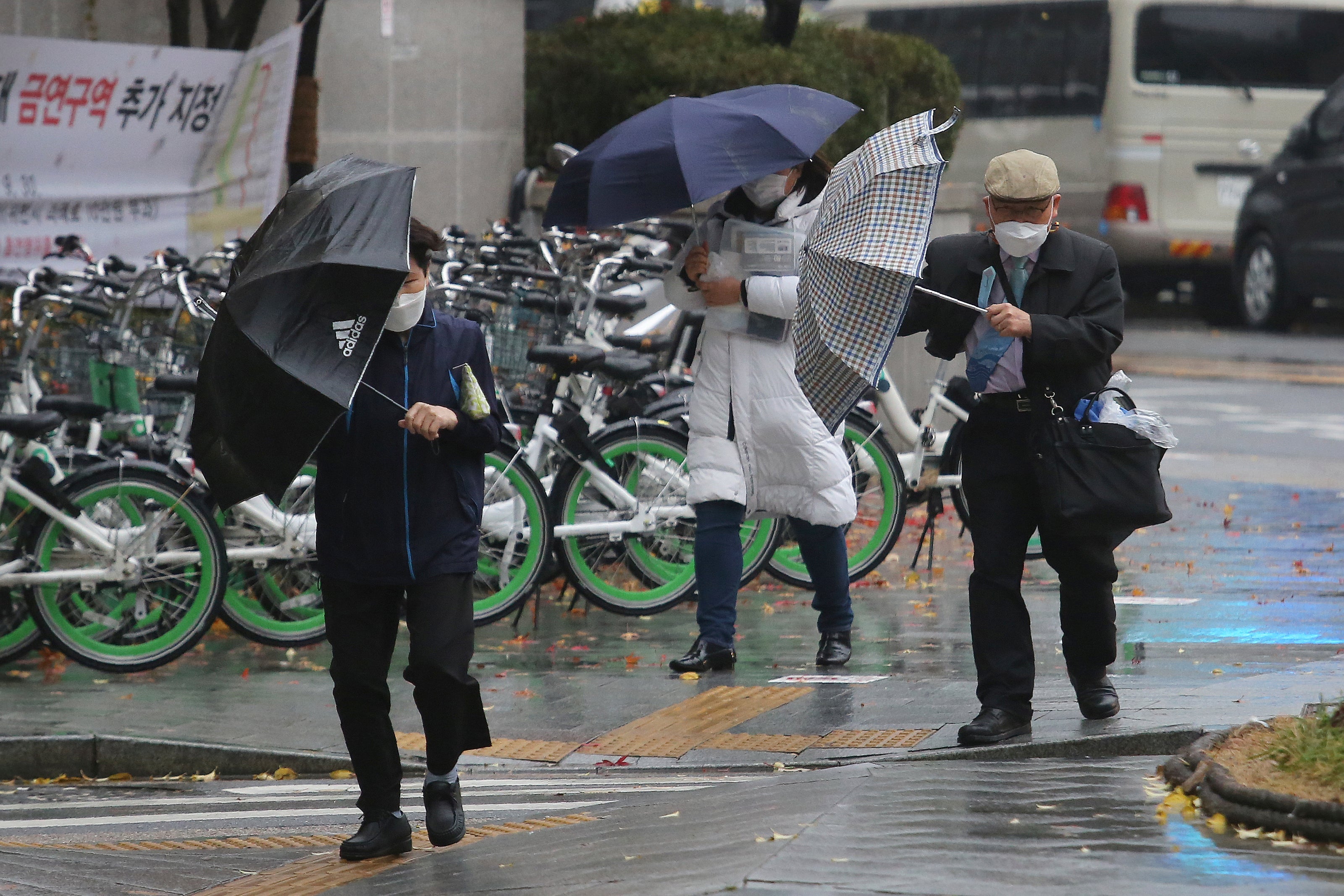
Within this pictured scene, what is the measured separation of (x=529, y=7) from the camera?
104ft

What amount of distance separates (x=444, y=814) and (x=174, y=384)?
3732mm

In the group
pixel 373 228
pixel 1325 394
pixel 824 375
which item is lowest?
pixel 1325 394

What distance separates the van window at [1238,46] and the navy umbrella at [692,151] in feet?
53.3

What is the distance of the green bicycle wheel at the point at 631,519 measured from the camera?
894 centimetres

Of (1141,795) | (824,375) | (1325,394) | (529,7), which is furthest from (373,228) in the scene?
(529,7)

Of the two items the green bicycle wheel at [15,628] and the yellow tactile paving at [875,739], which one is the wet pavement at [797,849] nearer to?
the yellow tactile paving at [875,739]

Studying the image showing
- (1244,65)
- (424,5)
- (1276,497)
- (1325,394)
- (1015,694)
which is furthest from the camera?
(1244,65)

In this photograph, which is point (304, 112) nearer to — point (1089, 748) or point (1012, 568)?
point (1012, 568)

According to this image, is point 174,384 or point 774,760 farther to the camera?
point 174,384

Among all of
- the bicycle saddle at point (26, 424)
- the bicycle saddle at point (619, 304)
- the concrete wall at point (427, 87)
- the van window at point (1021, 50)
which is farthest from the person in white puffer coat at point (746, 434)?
the van window at point (1021, 50)

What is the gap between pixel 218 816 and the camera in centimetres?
618

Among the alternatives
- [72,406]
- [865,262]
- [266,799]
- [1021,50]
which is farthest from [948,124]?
[1021,50]

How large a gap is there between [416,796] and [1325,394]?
12.2 metres

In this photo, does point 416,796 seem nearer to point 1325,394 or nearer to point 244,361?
point 244,361
